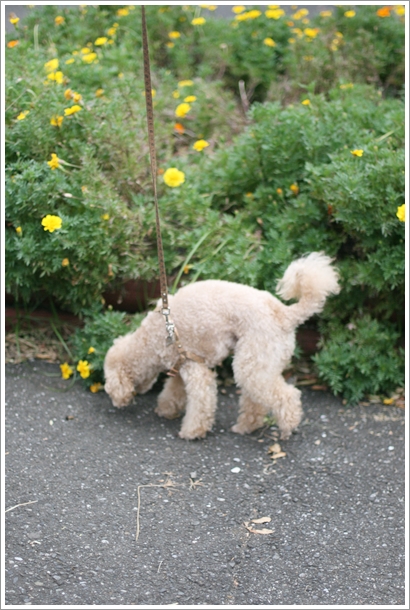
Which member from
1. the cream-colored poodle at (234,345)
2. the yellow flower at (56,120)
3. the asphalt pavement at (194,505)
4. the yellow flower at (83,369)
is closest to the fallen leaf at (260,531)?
the asphalt pavement at (194,505)

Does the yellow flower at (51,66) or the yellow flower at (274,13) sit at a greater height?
the yellow flower at (274,13)

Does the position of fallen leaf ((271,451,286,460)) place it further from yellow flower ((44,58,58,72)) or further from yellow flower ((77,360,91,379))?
yellow flower ((44,58,58,72))

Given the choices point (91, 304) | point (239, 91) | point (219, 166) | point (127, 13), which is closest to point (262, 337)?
point (91, 304)

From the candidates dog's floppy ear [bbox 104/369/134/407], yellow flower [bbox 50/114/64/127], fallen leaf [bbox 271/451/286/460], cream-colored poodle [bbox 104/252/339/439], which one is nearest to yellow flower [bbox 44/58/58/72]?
yellow flower [bbox 50/114/64/127]

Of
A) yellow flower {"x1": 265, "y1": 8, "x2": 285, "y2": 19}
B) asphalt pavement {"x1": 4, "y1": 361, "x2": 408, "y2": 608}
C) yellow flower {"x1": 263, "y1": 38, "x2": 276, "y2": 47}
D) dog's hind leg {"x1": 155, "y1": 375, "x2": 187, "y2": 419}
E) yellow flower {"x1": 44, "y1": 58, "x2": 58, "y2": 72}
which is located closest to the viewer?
asphalt pavement {"x1": 4, "y1": 361, "x2": 408, "y2": 608}

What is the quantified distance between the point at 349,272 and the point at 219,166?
125cm

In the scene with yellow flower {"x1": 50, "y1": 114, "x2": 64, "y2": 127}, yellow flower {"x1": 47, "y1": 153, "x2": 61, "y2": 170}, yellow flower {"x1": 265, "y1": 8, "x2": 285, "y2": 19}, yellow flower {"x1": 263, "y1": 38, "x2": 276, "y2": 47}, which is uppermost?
yellow flower {"x1": 265, "y1": 8, "x2": 285, "y2": 19}

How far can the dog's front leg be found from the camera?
330cm

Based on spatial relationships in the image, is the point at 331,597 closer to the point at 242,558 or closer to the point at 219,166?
the point at 242,558

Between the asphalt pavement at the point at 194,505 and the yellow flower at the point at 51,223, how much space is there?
91 centimetres

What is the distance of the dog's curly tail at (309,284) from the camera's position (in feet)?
10.5

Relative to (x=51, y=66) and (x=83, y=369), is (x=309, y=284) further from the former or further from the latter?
(x=51, y=66)

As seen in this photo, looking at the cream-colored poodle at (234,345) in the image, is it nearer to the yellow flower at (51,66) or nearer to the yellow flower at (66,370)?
the yellow flower at (66,370)

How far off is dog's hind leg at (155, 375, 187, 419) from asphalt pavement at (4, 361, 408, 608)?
0.06 meters
